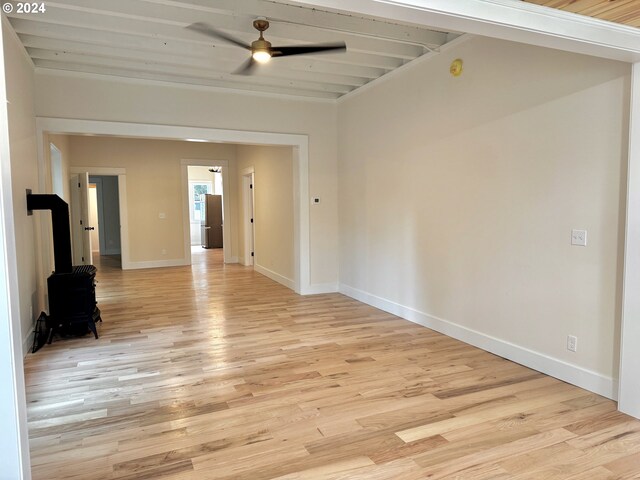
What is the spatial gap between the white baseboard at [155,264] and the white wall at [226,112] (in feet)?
14.4

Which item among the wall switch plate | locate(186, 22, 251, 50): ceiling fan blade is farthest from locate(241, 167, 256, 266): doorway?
the wall switch plate

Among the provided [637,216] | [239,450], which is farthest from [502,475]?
[637,216]

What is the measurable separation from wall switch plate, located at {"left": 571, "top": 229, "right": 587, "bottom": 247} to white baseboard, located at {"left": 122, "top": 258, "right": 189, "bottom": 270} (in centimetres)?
813

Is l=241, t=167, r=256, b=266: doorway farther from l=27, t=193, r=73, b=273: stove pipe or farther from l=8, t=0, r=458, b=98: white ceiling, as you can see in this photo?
l=27, t=193, r=73, b=273: stove pipe

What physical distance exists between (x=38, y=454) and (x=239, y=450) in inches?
42.4

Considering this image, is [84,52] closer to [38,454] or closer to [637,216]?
[38,454]

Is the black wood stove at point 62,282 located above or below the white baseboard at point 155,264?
above

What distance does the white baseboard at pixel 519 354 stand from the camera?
9.37ft

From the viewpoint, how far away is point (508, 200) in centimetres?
→ 346

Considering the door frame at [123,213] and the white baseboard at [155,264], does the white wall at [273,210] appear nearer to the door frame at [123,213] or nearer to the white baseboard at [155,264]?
the white baseboard at [155,264]

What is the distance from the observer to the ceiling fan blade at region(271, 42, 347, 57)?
11.3 ft

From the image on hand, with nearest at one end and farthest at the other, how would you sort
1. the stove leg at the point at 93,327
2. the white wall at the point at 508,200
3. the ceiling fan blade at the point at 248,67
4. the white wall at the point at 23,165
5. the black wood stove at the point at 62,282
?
1. the white wall at the point at 508,200
2. the white wall at the point at 23,165
3. the ceiling fan blade at the point at 248,67
4. the black wood stove at the point at 62,282
5. the stove leg at the point at 93,327

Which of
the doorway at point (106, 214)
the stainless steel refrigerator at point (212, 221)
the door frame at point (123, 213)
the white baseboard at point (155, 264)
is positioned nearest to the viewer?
the door frame at point (123, 213)

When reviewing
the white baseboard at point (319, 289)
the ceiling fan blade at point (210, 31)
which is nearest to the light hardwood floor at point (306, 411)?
the white baseboard at point (319, 289)
